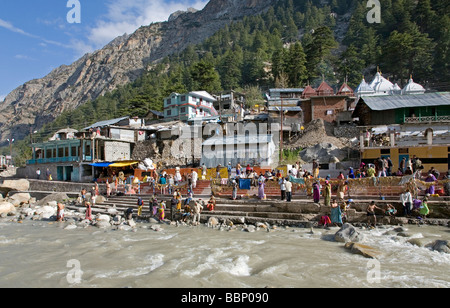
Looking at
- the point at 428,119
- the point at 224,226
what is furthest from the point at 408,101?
the point at 224,226

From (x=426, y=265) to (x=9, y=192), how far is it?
116ft

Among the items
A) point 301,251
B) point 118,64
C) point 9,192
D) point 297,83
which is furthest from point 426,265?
point 118,64

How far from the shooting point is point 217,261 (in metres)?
9.03

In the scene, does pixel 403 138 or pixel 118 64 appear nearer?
pixel 403 138

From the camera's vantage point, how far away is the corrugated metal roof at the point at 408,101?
2570 centimetres

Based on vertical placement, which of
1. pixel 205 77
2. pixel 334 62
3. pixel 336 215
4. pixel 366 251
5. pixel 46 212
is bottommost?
pixel 46 212

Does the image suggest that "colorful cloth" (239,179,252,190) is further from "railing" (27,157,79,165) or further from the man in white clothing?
"railing" (27,157,79,165)

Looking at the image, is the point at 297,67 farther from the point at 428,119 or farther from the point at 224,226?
the point at 224,226

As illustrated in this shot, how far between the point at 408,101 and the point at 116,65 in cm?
16461

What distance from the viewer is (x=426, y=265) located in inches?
325

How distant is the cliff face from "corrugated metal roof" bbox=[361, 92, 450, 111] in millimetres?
135162

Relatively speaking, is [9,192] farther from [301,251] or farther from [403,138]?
[403,138]

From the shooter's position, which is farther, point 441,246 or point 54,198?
point 54,198

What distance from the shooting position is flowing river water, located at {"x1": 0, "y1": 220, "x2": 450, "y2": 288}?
733cm
